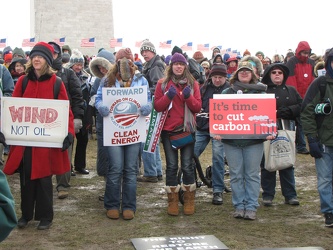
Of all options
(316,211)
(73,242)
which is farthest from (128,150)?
(316,211)

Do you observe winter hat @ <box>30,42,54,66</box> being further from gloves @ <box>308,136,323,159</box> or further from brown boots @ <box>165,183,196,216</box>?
gloves @ <box>308,136,323,159</box>

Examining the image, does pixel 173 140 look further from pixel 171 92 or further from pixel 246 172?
pixel 246 172

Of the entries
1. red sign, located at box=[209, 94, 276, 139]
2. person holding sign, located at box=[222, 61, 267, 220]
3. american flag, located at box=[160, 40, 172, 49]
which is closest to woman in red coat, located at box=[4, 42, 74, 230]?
red sign, located at box=[209, 94, 276, 139]

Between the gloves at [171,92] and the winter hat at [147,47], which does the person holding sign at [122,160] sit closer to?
the gloves at [171,92]

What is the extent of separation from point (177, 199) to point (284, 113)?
69.6 inches

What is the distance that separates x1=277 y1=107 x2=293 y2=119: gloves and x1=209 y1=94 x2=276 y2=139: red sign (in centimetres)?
38

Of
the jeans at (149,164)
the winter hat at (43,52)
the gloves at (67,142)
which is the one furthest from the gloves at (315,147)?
the jeans at (149,164)

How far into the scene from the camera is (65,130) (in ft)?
20.1

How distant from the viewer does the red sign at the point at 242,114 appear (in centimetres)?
663

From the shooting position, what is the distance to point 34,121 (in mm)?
6094

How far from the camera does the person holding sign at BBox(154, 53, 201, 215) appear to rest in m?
6.68

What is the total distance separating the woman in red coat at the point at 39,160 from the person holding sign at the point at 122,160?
2.07 feet

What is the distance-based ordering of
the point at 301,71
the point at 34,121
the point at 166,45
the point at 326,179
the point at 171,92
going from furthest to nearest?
the point at 166,45 < the point at 301,71 < the point at 171,92 < the point at 326,179 < the point at 34,121

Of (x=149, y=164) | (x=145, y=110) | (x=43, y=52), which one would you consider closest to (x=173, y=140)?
(x=145, y=110)
